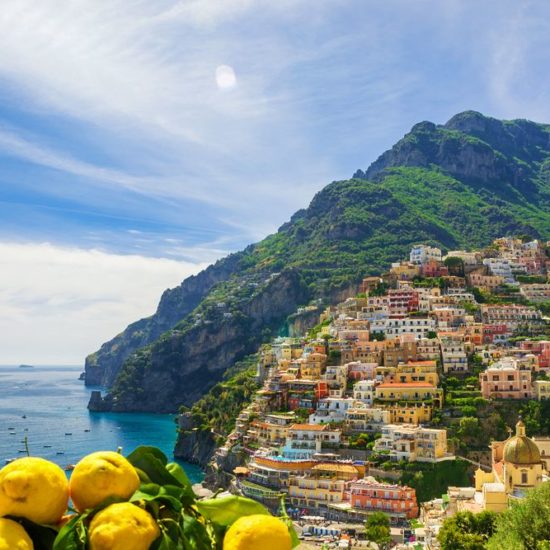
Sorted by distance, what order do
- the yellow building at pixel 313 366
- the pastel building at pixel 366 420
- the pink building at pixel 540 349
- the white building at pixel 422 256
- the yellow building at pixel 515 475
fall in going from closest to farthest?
the yellow building at pixel 515 475 < the pastel building at pixel 366 420 < the pink building at pixel 540 349 < the yellow building at pixel 313 366 < the white building at pixel 422 256

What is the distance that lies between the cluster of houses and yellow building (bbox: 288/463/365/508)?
0.25 ft

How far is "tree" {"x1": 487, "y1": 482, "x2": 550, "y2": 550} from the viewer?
14.6 m

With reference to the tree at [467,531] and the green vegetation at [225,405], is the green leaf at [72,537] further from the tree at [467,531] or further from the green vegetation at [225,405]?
the green vegetation at [225,405]

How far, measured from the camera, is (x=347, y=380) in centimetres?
5916

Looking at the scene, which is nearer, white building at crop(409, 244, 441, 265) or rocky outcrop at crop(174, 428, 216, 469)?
rocky outcrop at crop(174, 428, 216, 469)

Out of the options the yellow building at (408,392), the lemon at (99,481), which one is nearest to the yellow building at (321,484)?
the yellow building at (408,392)

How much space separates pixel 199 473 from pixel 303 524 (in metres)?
32.0

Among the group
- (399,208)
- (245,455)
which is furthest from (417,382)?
(399,208)

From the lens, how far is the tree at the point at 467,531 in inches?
942

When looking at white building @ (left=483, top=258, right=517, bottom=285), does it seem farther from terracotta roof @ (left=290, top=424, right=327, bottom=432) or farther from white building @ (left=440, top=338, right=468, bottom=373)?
terracotta roof @ (left=290, top=424, right=327, bottom=432)

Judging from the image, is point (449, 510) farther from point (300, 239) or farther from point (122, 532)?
point (300, 239)

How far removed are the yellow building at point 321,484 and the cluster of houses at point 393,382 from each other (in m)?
0.08

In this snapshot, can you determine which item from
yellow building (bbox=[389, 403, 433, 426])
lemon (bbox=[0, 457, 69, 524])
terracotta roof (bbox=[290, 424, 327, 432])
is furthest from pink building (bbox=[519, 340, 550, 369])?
lemon (bbox=[0, 457, 69, 524])

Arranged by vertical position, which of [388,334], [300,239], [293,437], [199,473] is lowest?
[199,473]
